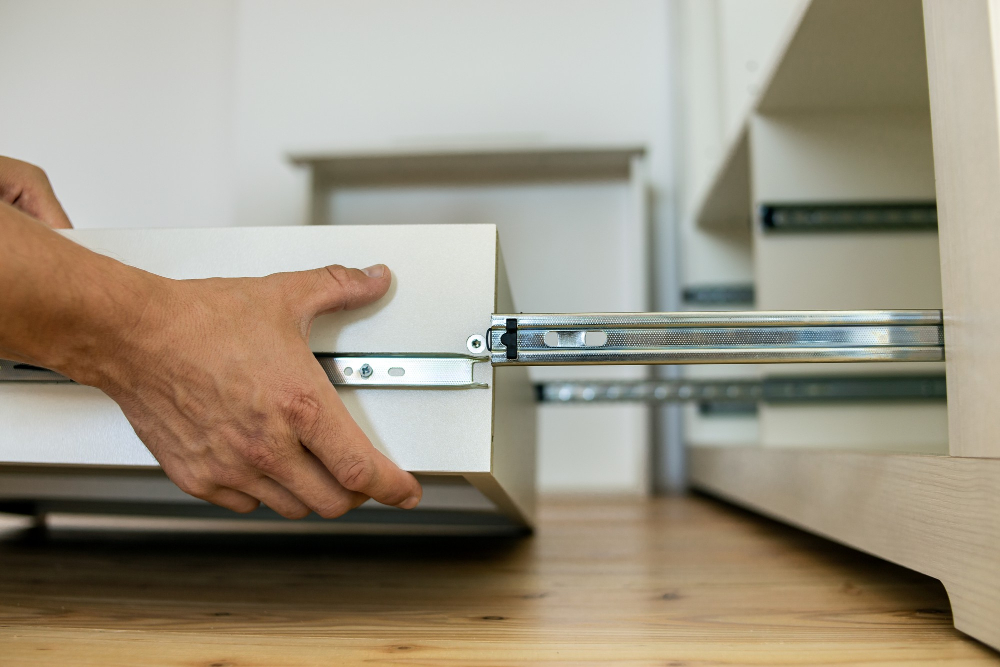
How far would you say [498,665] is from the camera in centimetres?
46

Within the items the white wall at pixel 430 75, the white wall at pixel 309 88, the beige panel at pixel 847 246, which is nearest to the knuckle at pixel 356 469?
the beige panel at pixel 847 246

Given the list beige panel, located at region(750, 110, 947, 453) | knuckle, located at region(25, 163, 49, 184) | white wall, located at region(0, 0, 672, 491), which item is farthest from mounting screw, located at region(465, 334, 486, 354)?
white wall, located at region(0, 0, 672, 491)

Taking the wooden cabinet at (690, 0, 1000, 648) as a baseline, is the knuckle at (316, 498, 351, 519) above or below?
below

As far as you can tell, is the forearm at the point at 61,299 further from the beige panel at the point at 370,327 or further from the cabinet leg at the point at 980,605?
the cabinet leg at the point at 980,605

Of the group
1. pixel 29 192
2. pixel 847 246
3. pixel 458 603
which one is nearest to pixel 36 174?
pixel 29 192

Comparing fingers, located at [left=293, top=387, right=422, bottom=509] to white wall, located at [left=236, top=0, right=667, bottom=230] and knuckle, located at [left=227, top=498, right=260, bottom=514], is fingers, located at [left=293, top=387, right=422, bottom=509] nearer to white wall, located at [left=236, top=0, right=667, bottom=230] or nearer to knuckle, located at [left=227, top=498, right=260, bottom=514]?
knuckle, located at [left=227, top=498, right=260, bottom=514]

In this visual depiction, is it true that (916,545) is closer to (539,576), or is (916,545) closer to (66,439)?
(539,576)

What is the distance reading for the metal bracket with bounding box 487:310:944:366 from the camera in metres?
0.56

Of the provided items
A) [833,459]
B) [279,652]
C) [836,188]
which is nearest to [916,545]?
[833,459]

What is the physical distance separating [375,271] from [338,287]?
34mm

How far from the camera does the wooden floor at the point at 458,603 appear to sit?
484mm

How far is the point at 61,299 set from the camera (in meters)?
0.42

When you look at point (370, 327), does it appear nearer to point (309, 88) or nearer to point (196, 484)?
point (196, 484)

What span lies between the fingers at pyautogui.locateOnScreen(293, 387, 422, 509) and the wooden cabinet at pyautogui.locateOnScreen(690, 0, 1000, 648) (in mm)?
404
